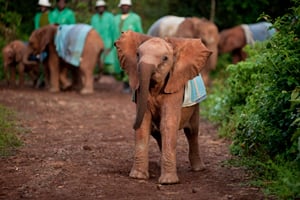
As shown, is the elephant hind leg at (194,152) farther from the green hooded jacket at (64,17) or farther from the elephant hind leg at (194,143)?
the green hooded jacket at (64,17)

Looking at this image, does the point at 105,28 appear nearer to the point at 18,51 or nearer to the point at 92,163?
the point at 18,51

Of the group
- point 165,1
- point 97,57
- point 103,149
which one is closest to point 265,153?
point 103,149

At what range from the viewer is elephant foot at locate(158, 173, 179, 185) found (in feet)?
21.9

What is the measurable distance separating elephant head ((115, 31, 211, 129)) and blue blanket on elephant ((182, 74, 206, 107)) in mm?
161

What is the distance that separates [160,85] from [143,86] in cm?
41

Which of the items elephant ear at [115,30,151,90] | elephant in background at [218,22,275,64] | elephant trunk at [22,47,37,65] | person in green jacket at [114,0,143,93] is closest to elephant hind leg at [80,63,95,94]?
person in green jacket at [114,0,143,93]

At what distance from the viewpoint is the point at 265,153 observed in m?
7.25

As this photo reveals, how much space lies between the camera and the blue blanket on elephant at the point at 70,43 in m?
15.4

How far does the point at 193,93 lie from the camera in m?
7.30

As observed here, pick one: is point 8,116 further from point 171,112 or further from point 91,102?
point 171,112

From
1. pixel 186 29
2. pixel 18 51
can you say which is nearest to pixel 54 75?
pixel 18 51

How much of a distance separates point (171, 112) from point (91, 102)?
7.26m

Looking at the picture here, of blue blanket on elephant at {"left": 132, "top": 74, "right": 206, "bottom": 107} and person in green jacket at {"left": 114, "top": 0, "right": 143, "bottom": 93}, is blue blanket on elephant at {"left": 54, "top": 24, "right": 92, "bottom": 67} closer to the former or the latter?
person in green jacket at {"left": 114, "top": 0, "right": 143, "bottom": 93}

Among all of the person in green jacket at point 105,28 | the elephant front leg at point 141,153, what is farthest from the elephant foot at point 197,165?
the person in green jacket at point 105,28
